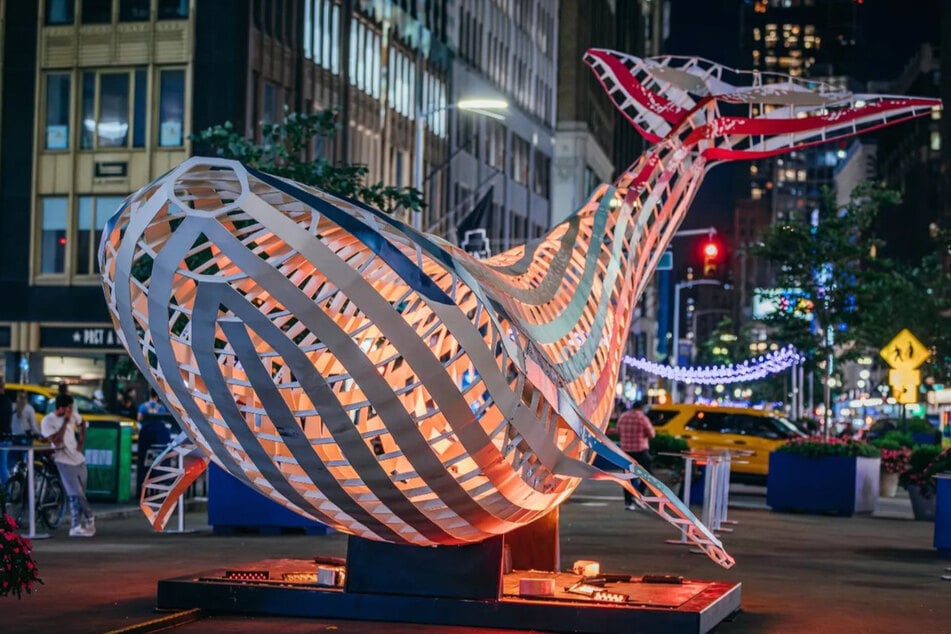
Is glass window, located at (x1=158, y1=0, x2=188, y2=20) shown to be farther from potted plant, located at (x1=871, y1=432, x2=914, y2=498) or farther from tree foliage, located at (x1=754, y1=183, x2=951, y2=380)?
potted plant, located at (x1=871, y1=432, x2=914, y2=498)

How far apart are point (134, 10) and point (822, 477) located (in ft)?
96.0

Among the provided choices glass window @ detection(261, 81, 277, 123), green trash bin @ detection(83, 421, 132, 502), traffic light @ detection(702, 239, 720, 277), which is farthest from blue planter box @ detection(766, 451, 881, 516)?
glass window @ detection(261, 81, 277, 123)

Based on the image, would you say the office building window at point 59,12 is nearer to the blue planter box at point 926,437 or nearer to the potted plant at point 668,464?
the potted plant at point 668,464

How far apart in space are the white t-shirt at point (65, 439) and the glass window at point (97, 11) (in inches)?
1277

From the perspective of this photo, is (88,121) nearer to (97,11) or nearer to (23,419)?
(97,11)

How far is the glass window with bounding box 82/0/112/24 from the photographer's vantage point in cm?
5184

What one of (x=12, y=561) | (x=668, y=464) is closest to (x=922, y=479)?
(x=668, y=464)

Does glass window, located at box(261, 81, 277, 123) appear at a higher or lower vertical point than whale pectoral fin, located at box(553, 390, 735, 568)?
higher

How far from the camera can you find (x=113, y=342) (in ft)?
168

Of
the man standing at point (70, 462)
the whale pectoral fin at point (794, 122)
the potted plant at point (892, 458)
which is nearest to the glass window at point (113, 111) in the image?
the potted plant at point (892, 458)

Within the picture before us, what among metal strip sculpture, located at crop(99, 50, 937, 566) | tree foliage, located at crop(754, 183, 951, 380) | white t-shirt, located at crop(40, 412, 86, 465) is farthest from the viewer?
tree foliage, located at crop(754, 183, 951, 380)

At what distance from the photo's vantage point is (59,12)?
2063 inches

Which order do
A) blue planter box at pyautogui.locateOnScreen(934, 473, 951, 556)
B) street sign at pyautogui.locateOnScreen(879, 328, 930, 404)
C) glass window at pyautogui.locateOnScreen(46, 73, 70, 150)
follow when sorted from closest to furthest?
1. blue planter box at pyautogui.locateOnScreen(934, 473, 951, 556)
2. street sign at pyautogui.locateOnScreen(879, 328, 930, 404)
3. glass window at pyautogui.locateOnScreen(46, 73, 70, 150)

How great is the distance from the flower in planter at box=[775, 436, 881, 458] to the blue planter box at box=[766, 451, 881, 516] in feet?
0.31
